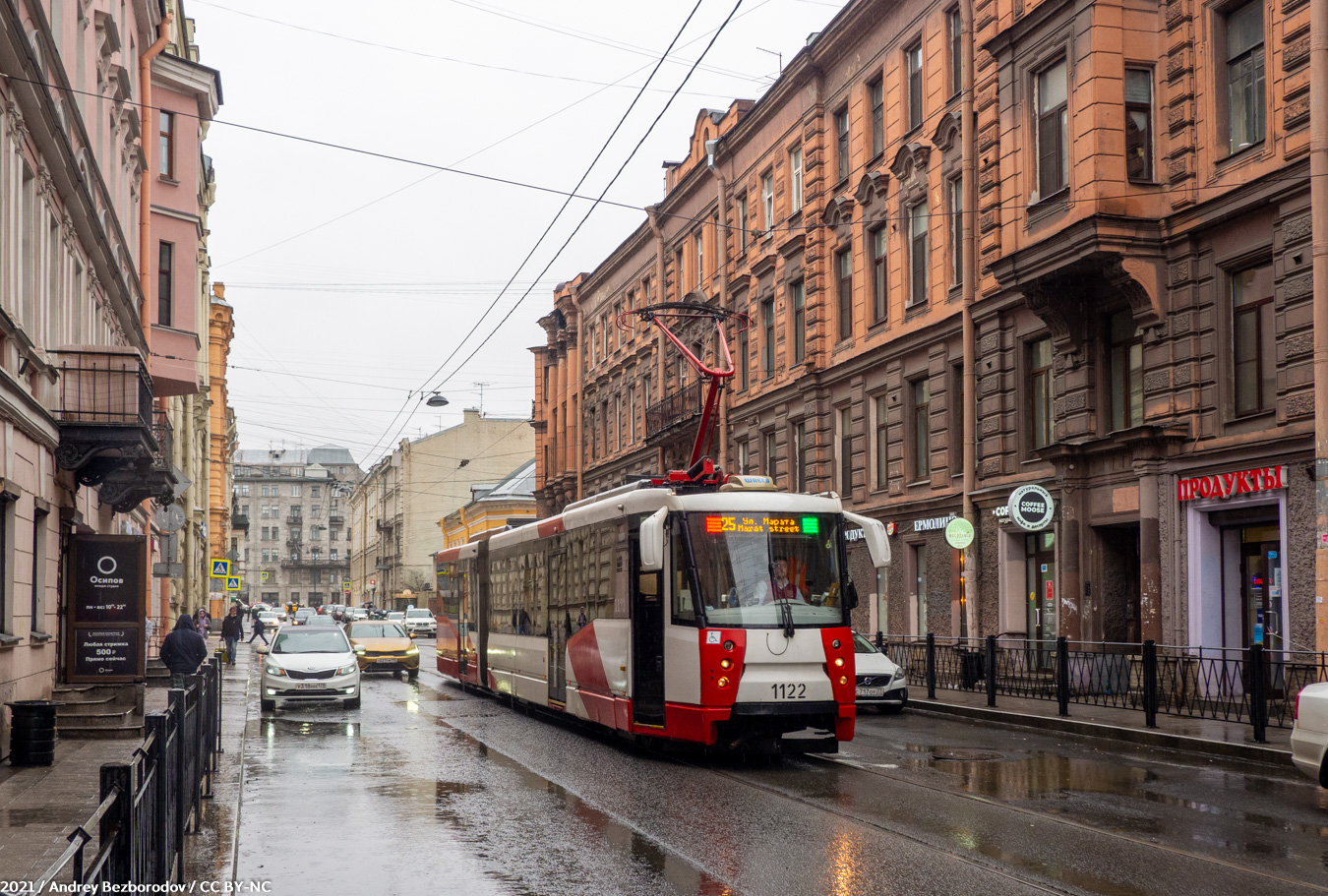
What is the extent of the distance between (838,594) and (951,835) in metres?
5.55

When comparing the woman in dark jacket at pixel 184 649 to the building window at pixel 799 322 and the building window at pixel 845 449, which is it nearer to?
the building window at pixel 845 449

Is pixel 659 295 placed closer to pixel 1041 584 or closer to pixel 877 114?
pixel 877 114

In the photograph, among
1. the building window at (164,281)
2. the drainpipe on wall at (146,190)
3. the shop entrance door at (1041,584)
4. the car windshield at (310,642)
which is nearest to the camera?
the car windshield at (310,642)

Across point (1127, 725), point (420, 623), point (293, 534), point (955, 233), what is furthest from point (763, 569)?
point (293, 534)

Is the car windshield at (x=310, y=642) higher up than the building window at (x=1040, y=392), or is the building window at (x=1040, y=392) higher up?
the building window at (x=1040, y=392)

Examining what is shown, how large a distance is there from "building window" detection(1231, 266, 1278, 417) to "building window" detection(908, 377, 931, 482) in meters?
9.92

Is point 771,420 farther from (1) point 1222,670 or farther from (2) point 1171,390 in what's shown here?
(1) point 1222,670

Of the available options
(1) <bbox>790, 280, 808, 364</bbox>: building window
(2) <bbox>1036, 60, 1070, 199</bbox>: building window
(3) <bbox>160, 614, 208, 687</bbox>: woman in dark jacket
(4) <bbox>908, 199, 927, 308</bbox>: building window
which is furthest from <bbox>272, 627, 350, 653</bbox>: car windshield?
(1) <bbox>790, 280, 808, 364</bbox>: building window

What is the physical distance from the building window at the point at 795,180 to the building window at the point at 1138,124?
50.1 ft

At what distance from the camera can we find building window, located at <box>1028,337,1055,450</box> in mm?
25891

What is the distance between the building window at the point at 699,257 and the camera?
45906 millimetres

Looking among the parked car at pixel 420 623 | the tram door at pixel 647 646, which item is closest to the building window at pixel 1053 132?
the tram door at pixel 647 646

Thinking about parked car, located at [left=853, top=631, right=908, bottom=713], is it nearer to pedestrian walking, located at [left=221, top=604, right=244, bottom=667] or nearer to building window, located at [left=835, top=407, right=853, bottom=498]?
building window, located at [left=835, top=407, right=853, bottom=498]

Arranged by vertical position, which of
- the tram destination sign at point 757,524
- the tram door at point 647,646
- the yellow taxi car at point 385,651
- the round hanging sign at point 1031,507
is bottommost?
→ the yellow taxi car at point 385,651
